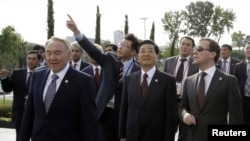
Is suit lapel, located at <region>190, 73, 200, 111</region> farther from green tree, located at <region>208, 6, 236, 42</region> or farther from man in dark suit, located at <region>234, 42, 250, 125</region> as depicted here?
green tree, located at <region>208, 6, 236, 42</region>

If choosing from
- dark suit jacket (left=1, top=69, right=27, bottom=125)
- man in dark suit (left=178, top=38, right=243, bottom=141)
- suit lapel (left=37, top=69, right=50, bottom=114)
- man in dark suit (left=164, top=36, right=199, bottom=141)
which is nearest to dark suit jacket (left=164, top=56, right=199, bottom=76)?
man in dark suit (left=164, top=36, right=199, bottom=141)

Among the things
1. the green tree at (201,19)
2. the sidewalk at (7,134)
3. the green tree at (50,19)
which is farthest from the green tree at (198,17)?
the sidewalk at (7,134)

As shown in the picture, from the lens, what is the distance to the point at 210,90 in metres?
4.69

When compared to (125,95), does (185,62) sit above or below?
above

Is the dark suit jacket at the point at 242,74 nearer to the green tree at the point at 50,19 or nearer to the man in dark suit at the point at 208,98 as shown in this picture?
the man in dark suit at the point at 208,98

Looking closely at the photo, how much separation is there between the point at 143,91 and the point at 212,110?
33.0 inches

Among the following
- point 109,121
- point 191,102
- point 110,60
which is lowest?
point 109,121

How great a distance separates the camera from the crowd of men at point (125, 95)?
13.0 feet

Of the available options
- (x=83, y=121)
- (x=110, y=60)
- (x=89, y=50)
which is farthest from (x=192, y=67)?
(x=83, y=121)

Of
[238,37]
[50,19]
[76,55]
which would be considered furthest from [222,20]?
[76,55]

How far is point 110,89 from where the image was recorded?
592 centimetres

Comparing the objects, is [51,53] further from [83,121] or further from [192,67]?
[192,67]

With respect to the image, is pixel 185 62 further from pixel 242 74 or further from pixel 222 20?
pixel 222 20

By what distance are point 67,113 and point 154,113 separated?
1.28 metres
